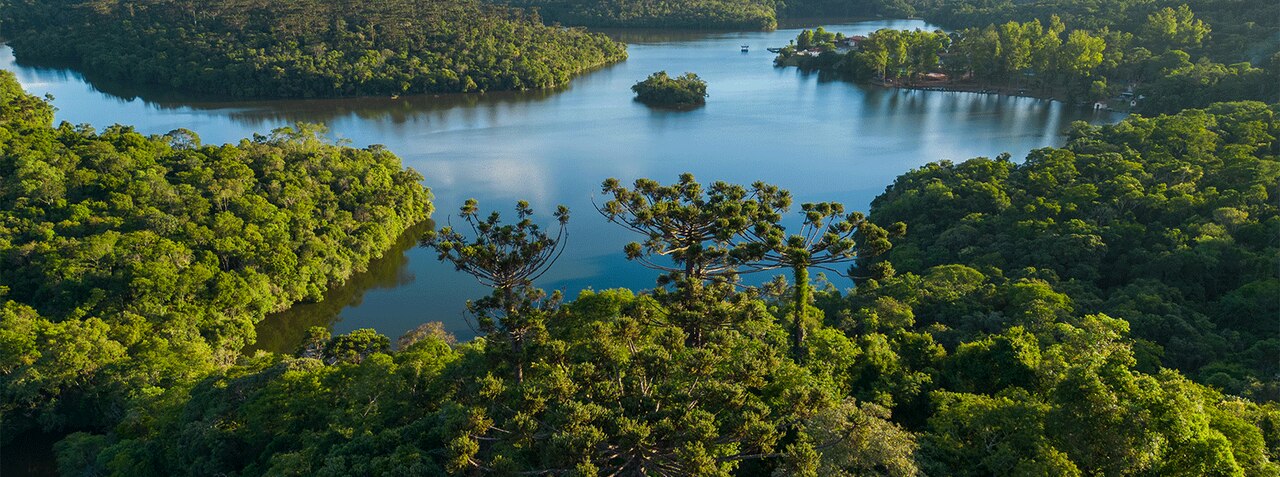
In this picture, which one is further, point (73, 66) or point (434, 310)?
point (73, 66)

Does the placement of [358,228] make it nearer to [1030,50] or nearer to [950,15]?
[1030,50]

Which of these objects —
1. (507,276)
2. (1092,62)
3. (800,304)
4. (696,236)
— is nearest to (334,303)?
(507,276)

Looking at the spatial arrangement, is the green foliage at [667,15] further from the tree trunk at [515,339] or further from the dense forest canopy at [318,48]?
the tree trunk at [515,339]

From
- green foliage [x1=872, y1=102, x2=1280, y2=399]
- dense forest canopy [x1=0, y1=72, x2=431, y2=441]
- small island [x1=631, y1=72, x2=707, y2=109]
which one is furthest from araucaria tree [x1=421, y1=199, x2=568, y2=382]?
small island [x1=631, y1=72, x2=707, y2=109]

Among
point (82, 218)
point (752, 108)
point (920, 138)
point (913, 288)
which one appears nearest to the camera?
point (913, 288)

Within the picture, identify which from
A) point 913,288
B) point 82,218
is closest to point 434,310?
point 82,218

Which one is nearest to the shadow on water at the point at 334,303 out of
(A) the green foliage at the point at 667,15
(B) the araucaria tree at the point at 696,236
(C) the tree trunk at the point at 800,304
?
(B) the araucaria tree at the point at 696,236

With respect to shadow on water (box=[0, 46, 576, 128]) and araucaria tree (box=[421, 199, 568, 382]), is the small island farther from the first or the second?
araucaria tree (box=[421, 199, 568, 382])
